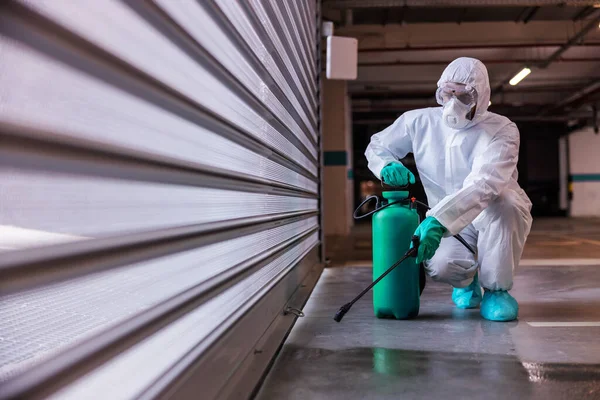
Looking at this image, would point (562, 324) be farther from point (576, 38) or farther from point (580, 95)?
point (580, 95)

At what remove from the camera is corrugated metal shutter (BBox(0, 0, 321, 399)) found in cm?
55

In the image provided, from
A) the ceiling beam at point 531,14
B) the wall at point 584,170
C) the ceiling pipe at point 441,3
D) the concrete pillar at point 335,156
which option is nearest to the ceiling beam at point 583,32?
the ceiling beam at point 531,14

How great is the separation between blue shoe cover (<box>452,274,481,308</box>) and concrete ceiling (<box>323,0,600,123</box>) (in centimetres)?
348

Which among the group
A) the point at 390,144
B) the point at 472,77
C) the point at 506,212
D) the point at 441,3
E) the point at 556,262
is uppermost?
the point at 441,3

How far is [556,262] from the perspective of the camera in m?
4.38

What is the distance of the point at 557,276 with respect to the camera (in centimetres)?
359

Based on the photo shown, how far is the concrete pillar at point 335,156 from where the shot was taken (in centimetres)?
827

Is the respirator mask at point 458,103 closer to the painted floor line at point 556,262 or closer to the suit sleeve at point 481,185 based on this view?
the suit sleeve at point 481,185

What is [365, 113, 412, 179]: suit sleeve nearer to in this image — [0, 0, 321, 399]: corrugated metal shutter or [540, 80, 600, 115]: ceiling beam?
[0, 0, 321, 399]: corrugated metal shutter

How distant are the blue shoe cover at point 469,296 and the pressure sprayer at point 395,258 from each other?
1.24ft

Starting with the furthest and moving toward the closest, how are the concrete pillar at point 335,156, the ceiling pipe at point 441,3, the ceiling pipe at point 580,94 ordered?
1. the ceiling pipe at point 580,94
2. the concrete pillar at point 335,156
3. the ceiling pipe at point 441,3

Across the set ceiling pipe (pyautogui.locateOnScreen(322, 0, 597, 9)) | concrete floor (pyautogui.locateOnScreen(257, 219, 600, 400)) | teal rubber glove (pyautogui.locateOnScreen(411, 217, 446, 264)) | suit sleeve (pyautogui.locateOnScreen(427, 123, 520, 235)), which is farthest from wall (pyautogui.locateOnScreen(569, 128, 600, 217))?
teal rubber glove (pyautogui.locateOnScreen(411, 217, 446, 264))

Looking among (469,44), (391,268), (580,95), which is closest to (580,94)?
(580,95)

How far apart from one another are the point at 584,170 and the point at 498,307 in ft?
50.9
